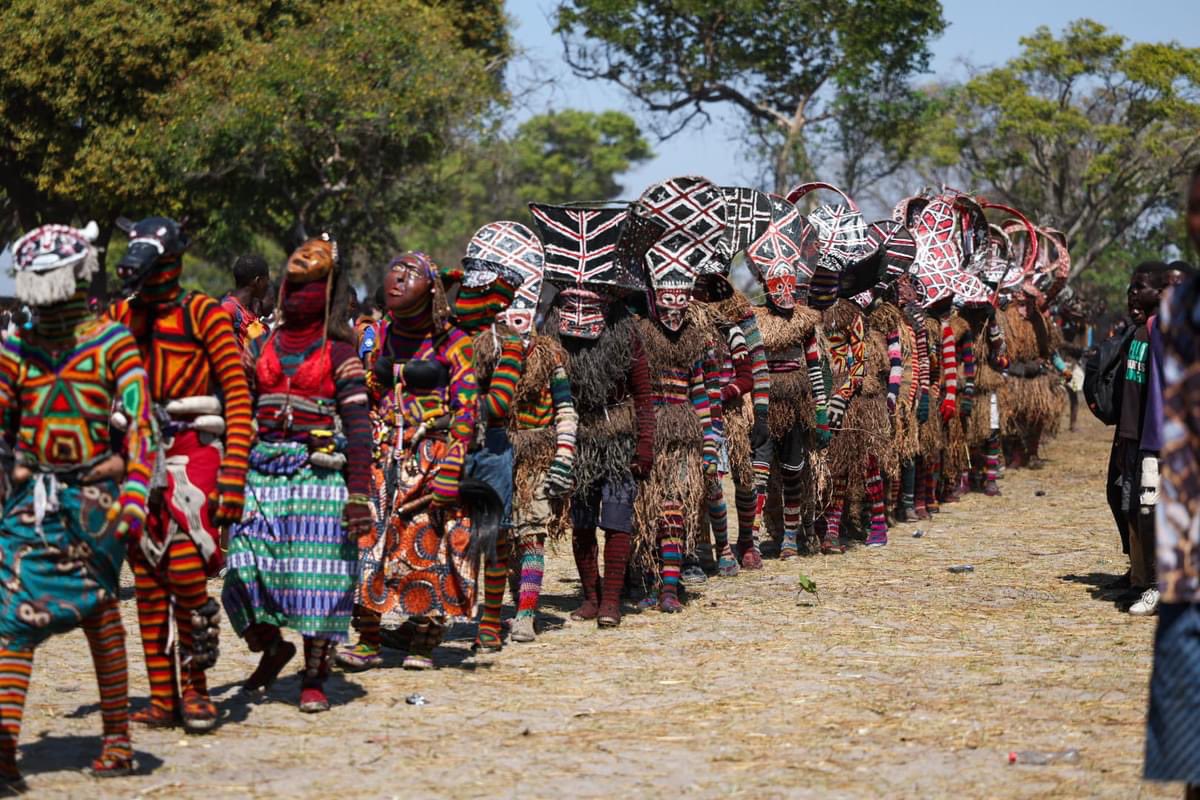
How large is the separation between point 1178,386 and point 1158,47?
3961cm

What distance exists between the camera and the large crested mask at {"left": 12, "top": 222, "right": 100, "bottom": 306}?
19.4ft

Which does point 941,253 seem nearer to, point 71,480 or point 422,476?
point 422,476

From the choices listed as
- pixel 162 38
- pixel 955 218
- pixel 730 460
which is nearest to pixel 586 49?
pixel 162 38

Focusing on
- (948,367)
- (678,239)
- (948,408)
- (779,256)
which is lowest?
(948,408)

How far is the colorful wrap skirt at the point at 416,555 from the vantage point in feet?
25.9

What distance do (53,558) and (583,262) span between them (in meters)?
4.05

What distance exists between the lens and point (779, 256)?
12.2 meters

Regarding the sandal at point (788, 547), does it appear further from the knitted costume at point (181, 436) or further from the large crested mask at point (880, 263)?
the knitted costume at point (181, 436)

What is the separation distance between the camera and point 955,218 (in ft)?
53.0

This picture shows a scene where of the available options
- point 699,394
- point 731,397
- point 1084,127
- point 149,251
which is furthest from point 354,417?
point 1084,127

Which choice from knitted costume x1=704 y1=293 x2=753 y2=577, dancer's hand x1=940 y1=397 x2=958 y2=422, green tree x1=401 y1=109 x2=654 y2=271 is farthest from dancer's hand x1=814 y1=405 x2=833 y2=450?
green tree x1=401 y1=109 x2=654 y2=271

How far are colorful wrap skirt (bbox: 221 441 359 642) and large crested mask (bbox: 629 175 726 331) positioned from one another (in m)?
3.37

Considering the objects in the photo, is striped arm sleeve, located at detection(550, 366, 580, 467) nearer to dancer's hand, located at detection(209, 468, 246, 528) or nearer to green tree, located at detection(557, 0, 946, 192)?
dancer's hand, located at detection(209, 468, 246, 528)

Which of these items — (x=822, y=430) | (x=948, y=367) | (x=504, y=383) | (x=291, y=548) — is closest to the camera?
(x=291, y=548)
